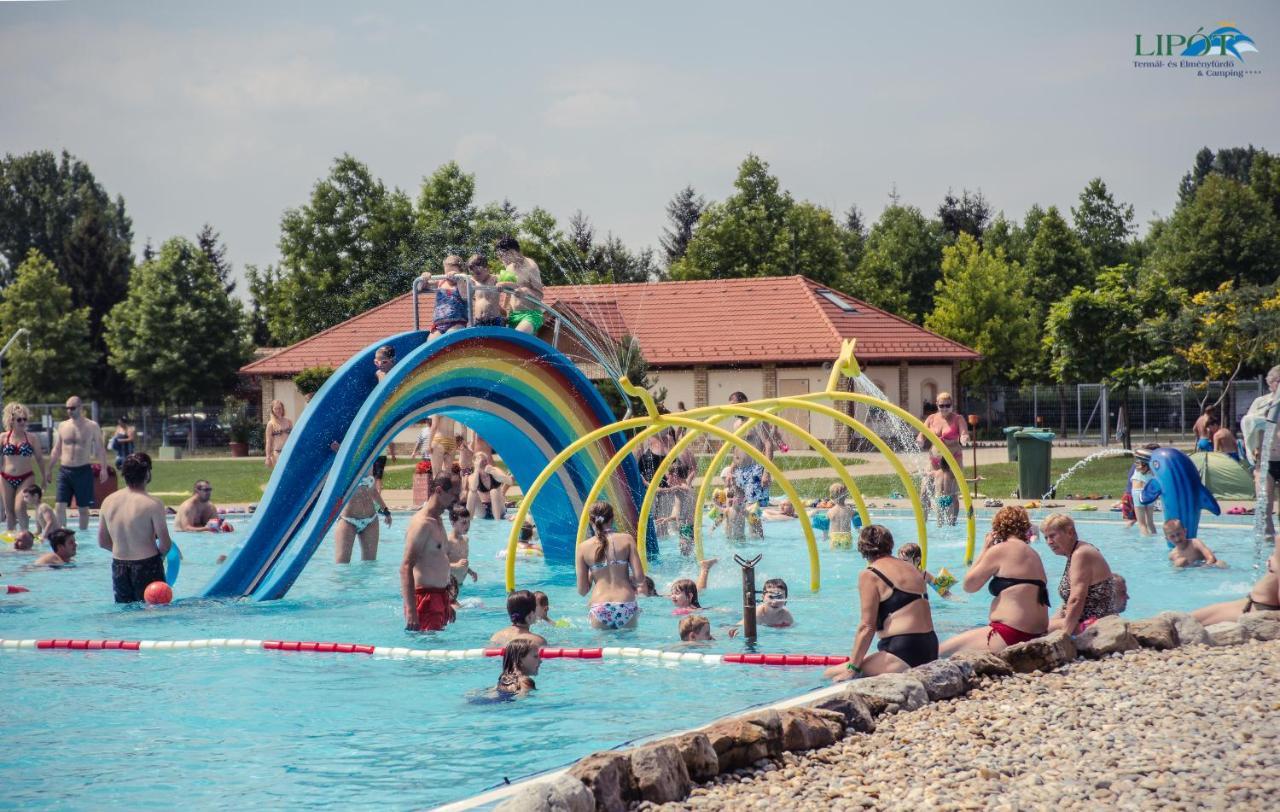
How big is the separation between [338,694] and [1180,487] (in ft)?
29.2

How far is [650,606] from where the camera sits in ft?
39.8

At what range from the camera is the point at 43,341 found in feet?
192

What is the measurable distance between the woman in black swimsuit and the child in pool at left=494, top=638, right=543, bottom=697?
206 cm

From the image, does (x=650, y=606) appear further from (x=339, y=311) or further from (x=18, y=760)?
(x=339, y=311)

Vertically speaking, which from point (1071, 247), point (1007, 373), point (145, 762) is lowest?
point (145, 762)

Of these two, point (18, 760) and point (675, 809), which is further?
point (18, 760)

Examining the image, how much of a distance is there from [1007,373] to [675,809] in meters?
52.3

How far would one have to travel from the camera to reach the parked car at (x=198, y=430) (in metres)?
49.8

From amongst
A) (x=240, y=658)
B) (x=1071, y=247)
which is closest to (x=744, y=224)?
(x=1071, y=247)

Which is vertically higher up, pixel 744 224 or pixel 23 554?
pixel 744 224

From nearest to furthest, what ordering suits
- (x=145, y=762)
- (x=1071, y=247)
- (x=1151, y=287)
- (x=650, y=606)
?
(x=145, y=762) → (x=650, y=606) → (x=1151, y=287) → (x=1071, y=247)

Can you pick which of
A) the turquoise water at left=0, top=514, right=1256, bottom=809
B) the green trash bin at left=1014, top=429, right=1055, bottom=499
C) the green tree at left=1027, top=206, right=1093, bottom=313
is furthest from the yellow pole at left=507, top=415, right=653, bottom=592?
the green tree at left=1027, top=206, right=1093, bottom=313

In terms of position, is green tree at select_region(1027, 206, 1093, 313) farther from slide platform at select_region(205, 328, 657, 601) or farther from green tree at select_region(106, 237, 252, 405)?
slide platform at select_region(205, 328, 657, 601)

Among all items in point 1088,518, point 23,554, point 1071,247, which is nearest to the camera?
point 23,554
